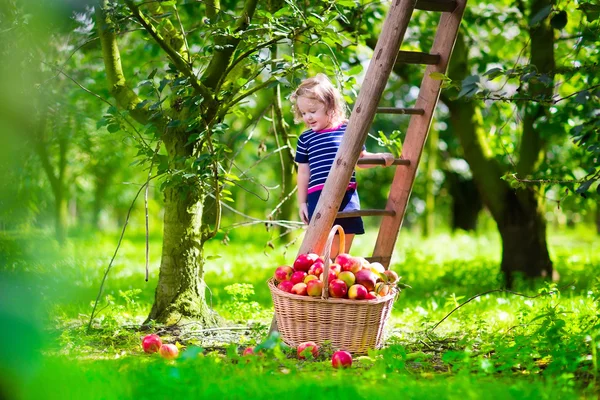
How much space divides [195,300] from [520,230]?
350cm

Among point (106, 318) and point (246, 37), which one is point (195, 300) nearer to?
point (106, 318)

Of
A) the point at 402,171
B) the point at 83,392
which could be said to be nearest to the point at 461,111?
the point at 402,171

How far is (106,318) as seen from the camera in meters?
3.97

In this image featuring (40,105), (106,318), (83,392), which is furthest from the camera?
(106,318)

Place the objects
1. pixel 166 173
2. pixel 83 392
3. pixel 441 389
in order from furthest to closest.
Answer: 1. pixel 166 173
2. pixel 441 389
3. pixel 83 392

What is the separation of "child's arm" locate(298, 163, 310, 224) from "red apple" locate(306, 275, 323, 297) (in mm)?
778

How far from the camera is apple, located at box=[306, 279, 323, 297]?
328cm

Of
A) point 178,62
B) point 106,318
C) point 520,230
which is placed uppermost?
point 178,62

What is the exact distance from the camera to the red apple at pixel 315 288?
10.8 ft

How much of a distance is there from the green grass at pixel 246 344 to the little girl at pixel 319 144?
0.69 m

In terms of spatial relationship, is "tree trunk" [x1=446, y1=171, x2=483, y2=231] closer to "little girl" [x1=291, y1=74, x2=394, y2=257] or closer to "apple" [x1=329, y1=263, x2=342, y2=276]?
"little girl" [x1=291, y1=74, x2=394, y2=257]

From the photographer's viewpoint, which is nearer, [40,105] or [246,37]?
[40,105]

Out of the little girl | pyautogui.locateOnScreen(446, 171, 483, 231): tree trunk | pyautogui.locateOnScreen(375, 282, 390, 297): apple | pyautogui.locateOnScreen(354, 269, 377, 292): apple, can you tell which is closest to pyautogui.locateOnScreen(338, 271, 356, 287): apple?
pyautogui.locateOnScreen(354, 269, 377, 292): apple

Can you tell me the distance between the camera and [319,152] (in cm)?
399
